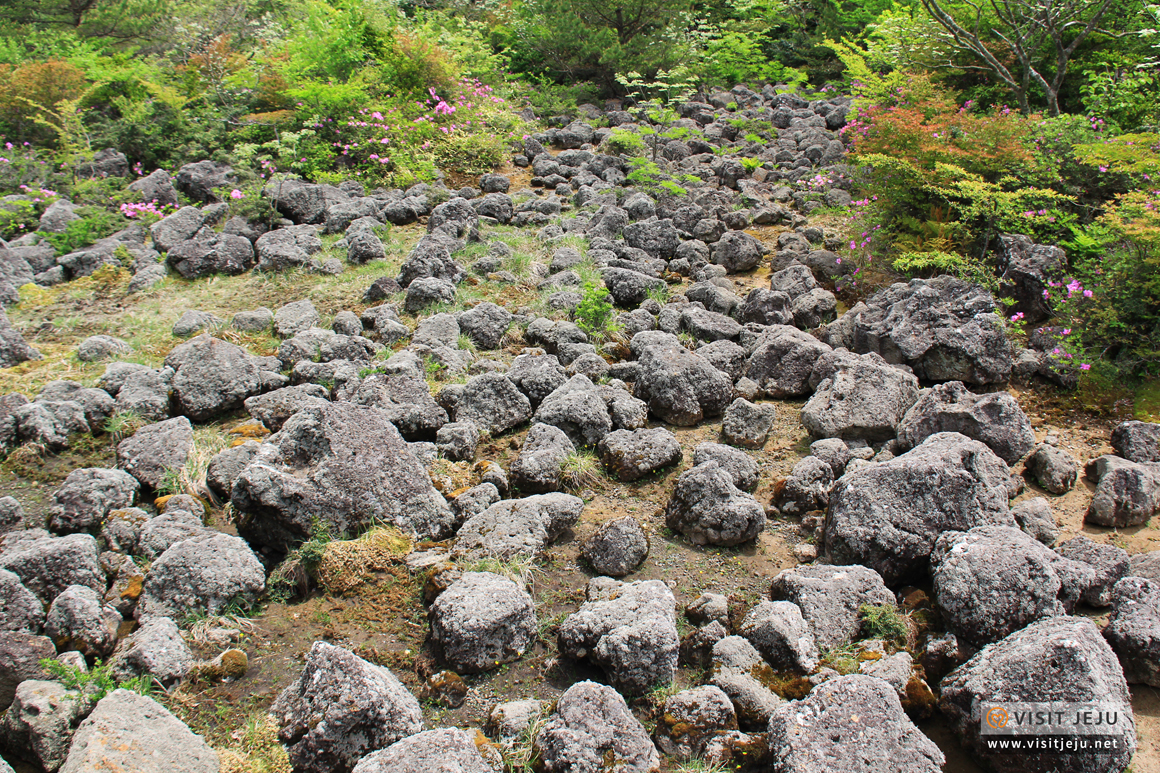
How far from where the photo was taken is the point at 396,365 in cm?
568

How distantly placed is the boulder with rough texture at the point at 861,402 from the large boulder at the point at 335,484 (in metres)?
3.03

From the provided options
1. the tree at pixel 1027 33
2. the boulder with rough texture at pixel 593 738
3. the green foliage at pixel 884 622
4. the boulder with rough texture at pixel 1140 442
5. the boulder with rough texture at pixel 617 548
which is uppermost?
the tree at pixel 1027 33

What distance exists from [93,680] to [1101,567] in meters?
5.38

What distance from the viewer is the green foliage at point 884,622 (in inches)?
147

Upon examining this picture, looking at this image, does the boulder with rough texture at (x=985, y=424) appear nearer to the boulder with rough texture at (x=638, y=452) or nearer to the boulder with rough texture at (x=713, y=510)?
the boulder with rough texture at (x=713, y=510)

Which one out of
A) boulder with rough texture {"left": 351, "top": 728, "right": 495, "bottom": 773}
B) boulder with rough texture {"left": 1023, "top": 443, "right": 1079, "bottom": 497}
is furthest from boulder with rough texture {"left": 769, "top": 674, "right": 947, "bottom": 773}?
boulder with rough texture {"left": 1023, "top": 443, "right": 1079, "bottom": 497}

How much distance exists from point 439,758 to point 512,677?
2.92ft

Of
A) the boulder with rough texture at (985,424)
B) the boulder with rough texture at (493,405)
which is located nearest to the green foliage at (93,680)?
the boulder with rough texture at (493,405)

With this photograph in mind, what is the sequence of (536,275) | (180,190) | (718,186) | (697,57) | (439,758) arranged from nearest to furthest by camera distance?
(439,758) < (536,275) < (180,190) < (718,186) < (697,57)

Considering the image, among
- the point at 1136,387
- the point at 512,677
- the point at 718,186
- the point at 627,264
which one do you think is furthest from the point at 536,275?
the point at 1136,387

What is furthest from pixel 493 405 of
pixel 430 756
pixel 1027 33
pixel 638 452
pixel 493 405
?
pixel 1027 33

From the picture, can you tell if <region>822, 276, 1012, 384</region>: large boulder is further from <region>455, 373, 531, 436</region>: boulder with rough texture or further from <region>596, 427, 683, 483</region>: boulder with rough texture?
<region>455, 373, 531, 436</region>: boulder with rough texture

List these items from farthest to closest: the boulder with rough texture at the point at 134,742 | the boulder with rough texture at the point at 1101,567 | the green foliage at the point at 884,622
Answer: the boulder with rough texture at the point at 1101,567 < the green foliage at the point at 884,622 < the boulder with rough texture at the point at 134,742

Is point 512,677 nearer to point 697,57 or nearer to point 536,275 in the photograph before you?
point 536,275
